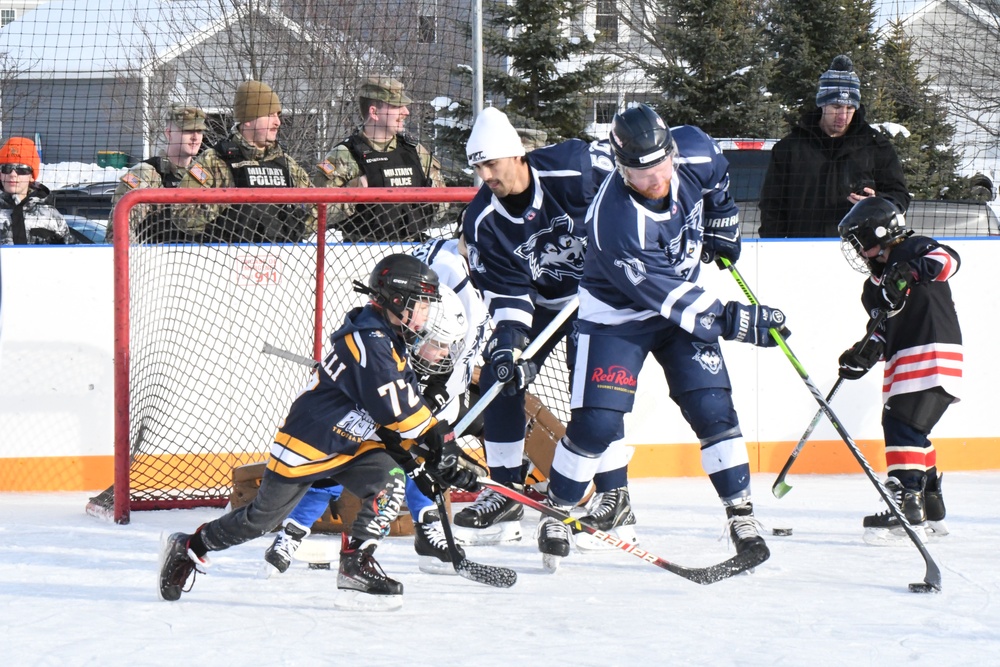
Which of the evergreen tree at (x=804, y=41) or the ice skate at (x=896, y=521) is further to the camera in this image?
the evergreen tree at (x=804, y=41)

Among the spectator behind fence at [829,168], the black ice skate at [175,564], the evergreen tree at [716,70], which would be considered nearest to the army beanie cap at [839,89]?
the spectator behind fence at [829,168]

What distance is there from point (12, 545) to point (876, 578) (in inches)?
104

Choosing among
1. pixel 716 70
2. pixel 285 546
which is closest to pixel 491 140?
pixel 285 546

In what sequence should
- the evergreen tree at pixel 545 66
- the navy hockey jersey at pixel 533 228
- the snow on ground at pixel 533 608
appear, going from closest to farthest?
the snow on ground at pixel 533 608, the navy hockey jersey at pixel 533 228, the evergreen tree at pixel 545 66

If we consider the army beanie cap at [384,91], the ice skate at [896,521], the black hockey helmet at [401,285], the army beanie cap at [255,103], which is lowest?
the ice skate at [896,521]

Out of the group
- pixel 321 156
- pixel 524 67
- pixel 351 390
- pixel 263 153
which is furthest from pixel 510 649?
pixel 524 67

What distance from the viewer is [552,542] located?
137 inches

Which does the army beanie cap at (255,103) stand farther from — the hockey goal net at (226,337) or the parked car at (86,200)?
the parked car at (86,200)

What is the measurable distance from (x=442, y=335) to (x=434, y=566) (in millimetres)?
799

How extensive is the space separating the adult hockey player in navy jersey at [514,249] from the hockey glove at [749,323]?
613 mm

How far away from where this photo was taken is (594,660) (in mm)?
2621

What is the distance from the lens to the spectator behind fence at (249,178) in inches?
191

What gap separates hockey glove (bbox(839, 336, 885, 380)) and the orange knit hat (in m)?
3.46

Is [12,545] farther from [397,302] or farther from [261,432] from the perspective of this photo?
[397,302]
